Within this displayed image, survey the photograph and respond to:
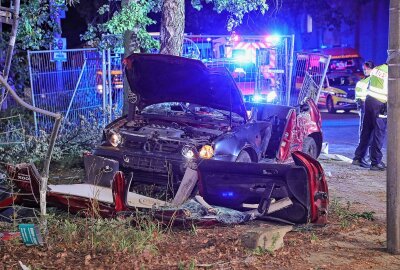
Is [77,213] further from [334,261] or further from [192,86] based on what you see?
[334,261]

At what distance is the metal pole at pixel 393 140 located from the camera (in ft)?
18.2

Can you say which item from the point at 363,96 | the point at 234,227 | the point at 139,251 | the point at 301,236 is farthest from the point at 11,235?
the point at 363,96

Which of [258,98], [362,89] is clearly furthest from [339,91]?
[362,89]

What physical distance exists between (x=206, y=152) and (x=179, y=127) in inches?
33.9

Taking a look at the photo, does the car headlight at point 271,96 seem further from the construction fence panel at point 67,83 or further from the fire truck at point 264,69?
the construction fence panel at point 67,83

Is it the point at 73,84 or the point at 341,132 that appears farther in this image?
the point at 341,132

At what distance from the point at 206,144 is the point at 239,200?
905mm

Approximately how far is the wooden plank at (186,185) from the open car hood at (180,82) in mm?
1271

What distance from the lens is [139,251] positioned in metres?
5.27

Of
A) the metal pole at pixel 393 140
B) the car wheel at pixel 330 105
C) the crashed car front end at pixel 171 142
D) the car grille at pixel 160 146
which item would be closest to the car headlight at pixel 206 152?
the crashed car front end at pixel 171 142

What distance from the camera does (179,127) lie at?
7926mm

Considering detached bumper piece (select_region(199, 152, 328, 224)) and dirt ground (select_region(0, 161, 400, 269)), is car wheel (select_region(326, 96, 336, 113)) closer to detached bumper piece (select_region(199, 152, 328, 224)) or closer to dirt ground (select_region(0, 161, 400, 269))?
dirt ground (select_region(0, 161, 400, 269))

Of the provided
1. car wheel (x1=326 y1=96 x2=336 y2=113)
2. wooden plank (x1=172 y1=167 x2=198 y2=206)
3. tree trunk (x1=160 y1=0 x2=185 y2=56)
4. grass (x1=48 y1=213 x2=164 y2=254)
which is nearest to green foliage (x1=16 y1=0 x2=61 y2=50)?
tree trunk (x1=160 y1=0 x2=185 y2=56)

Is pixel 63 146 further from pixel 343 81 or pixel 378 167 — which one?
pixel 343 81
